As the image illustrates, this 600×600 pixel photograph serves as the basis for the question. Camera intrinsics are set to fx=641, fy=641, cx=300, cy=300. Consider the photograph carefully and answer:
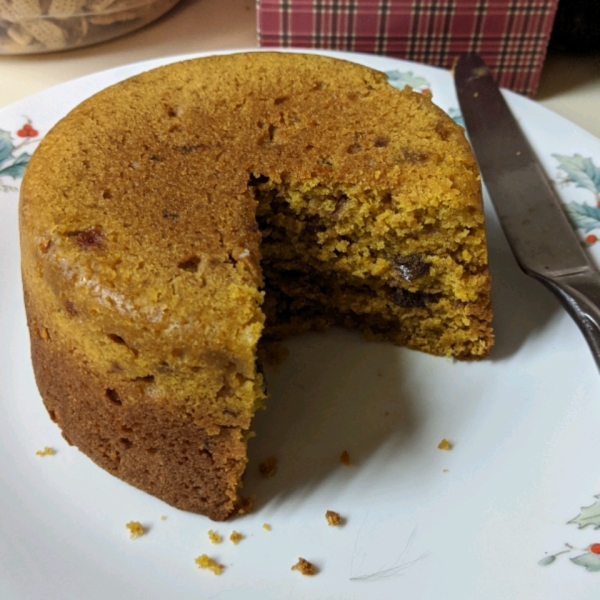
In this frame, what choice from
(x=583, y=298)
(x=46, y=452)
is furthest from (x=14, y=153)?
(x=583, y=298)

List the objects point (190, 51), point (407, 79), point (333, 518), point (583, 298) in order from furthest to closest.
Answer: point (190, 51), point (407, 79), point (583, 298), point (333, 518)

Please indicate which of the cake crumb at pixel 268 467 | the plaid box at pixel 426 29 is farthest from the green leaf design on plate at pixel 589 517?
Result: the plaid box at pixel 426 29

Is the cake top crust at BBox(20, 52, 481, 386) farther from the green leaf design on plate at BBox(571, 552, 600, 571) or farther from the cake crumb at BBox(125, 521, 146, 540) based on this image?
the green leaf design on plate at BBox(571, 552, 600, 571)

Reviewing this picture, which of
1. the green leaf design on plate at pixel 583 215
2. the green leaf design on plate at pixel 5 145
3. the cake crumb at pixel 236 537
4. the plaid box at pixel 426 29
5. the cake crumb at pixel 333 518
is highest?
the plaid box at pixel 426 29

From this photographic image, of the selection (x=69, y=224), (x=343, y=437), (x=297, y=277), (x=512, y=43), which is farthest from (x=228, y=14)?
(x=343, y=437)

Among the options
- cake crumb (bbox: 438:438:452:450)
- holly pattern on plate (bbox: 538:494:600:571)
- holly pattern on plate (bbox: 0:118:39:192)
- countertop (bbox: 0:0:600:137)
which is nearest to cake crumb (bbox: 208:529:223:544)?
cake crumb (bbox: 438:438:452:450)

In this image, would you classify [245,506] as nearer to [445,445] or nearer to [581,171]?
[445,445]

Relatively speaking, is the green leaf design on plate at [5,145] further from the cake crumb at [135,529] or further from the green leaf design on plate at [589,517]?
the green leaf design on plate at [589,517]

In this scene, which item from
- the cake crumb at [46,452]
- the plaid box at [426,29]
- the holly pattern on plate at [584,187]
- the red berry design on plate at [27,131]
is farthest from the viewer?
the plaid box at [426,29]
